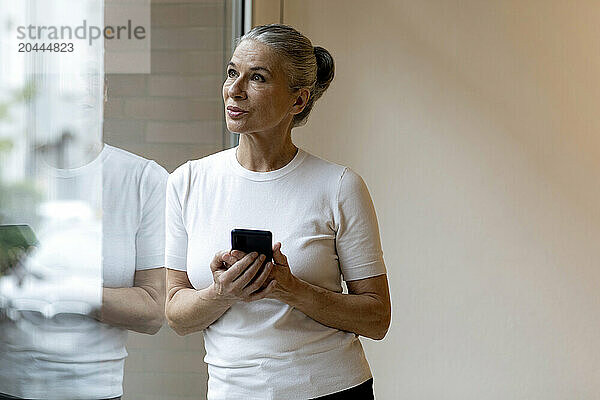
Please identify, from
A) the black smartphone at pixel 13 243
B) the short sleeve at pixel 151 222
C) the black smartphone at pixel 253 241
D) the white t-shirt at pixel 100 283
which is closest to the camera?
the black smartphone at pixel 13 243

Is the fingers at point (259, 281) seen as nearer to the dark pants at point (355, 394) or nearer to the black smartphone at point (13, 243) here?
the dark pants at point (355, 394)

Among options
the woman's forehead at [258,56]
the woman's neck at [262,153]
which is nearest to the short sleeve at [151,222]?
the woman's neck at [262,153]

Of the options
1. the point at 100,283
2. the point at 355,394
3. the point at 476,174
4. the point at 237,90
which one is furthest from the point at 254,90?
the point at 476,174

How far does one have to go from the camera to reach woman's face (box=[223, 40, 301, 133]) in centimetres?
175

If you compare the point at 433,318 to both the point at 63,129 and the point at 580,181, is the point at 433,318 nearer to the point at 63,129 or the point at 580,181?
the point at 580,181

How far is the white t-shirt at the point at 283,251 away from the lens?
1.76m

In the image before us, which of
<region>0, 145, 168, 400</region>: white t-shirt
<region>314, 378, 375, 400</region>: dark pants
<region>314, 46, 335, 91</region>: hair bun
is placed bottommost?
Result: <region>314, 378, 375, 400</region>: dark pants

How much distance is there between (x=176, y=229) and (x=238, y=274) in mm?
246

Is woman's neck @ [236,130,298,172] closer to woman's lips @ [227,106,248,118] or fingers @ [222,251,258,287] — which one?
woman's lips @ [227,106,248,118]

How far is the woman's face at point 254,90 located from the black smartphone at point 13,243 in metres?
0.46

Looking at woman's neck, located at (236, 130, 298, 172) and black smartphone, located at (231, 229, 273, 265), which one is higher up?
woman's neck, located at (236, 130, 298, 172)

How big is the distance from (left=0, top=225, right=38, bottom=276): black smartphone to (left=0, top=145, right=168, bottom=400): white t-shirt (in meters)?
0.04

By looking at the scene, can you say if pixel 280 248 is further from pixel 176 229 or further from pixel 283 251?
pixel 176 229

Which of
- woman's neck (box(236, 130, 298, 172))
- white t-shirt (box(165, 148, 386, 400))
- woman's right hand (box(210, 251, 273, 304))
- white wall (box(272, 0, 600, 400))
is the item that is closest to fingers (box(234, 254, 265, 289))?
woman's right hand (box(210, 251, 273, 304))
